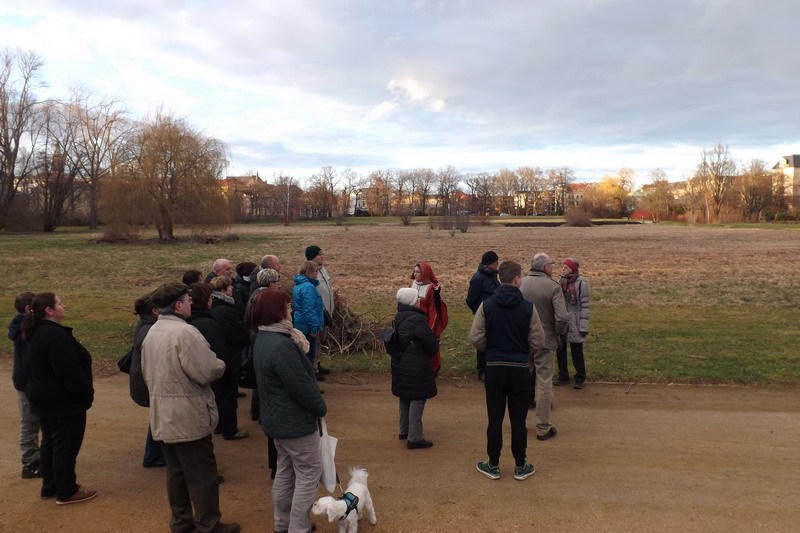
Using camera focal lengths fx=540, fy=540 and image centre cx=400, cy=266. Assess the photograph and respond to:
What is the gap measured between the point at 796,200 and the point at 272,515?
9605 centimetres

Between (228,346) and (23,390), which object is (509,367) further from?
(23,390)

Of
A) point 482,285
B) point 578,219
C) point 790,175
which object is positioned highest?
point 790,175

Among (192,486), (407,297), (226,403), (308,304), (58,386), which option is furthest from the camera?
(308,304)

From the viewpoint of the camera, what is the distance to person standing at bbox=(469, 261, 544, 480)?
4305 mm

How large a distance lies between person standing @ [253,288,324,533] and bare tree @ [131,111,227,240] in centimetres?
3716

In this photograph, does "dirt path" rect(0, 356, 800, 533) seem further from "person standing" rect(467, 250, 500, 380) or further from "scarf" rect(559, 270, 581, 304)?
"person standing" rect(467, 250, 500, 380)

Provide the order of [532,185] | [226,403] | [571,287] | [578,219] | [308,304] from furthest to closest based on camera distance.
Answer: [532,185] < [578,219] < [571,287] < [308,304] < [226,403]

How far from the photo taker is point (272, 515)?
3.91 metres

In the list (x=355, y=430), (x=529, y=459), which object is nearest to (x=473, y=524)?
(x=529, y=459)

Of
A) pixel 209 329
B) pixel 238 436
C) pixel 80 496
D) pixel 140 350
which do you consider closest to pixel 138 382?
pixel 140 350

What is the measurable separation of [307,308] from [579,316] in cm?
331

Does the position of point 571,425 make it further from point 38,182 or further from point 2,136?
point 38,182

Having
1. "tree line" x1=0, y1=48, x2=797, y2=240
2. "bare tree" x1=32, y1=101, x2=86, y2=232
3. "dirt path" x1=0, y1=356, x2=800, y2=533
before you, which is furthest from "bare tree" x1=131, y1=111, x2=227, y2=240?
"dirt path" x1=0, y1=356, x2=800, y2=533

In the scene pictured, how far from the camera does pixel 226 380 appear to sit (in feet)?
16.8
